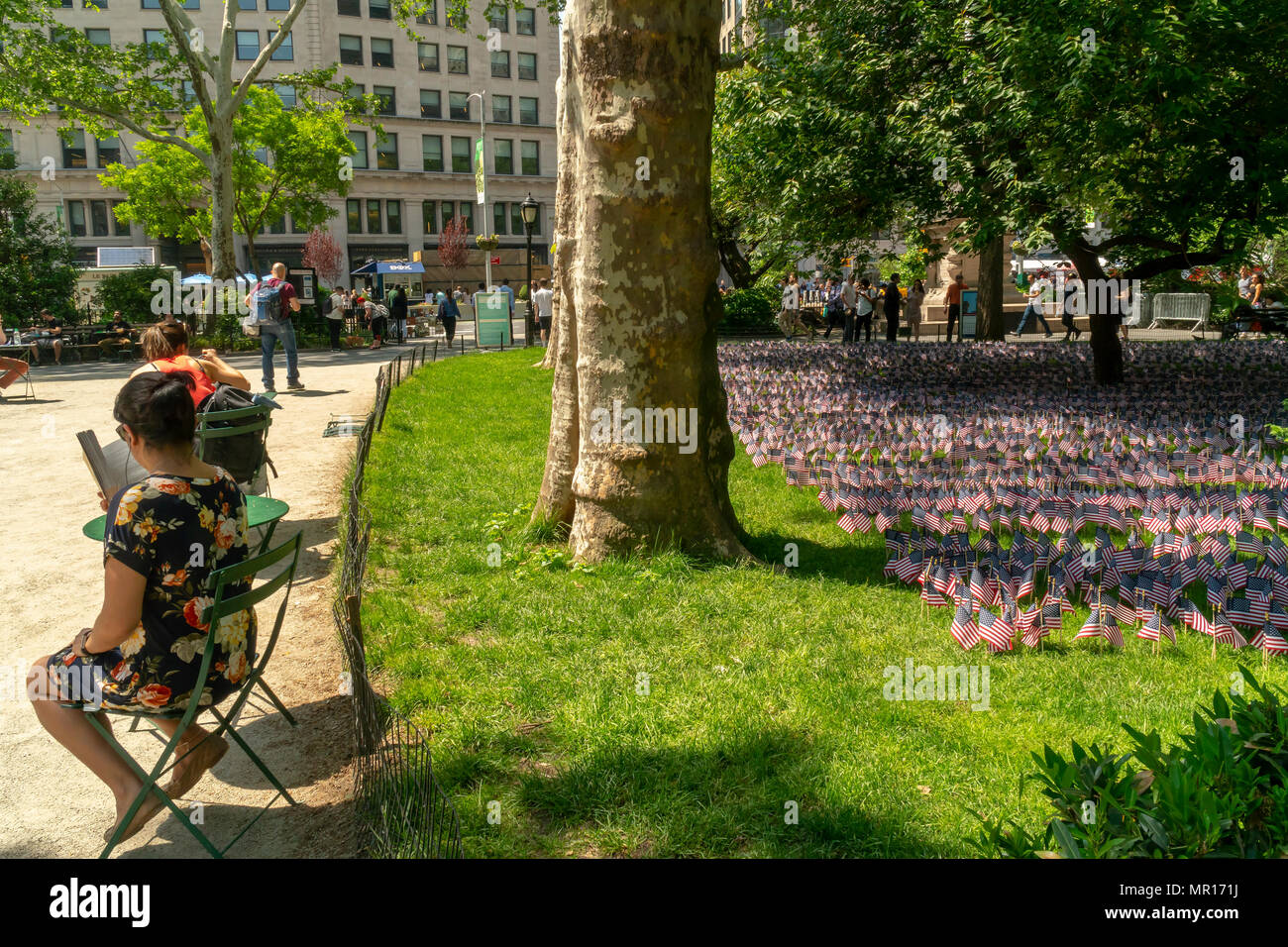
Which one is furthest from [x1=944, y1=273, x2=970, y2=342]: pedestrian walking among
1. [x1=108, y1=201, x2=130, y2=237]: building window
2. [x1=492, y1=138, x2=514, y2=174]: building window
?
[x1=108, y1=201, x2=130, y2=237]: building window

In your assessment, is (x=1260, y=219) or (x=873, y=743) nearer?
(x=873, y=743)

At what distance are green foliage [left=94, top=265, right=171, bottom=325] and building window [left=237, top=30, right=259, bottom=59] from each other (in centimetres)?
3611

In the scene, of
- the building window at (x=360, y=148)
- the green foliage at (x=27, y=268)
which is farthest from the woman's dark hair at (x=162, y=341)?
the building window at (x=360, y=148)

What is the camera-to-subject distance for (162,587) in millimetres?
3523

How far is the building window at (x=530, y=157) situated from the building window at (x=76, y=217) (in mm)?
26420

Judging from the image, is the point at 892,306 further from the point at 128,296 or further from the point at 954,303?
the point at 128,296

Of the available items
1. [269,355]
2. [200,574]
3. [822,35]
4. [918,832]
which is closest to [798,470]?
[918,832]

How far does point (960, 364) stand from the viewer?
1891 cm

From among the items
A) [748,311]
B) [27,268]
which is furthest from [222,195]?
[748,311]

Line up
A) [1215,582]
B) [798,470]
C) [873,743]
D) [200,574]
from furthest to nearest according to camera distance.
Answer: [798,470] < [1215,582] < [873,743] < [200,574]

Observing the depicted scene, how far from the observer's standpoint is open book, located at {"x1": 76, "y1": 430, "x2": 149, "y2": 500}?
5832mm

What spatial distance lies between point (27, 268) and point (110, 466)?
27.9 metres

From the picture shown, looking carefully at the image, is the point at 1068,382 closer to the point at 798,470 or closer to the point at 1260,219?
the point at 1260,219

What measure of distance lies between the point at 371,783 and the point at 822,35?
1714 centimetres
